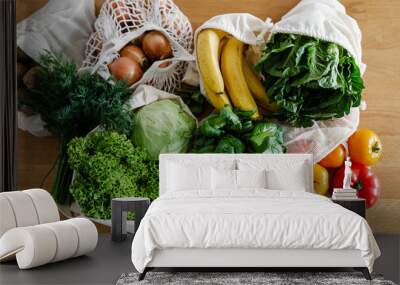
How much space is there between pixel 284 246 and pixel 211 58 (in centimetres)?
229

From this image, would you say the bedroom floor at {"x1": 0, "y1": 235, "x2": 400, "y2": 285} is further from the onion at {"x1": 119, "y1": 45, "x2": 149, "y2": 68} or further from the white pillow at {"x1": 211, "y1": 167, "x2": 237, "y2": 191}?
the onion at {"x1": 119, "y1": 45, "x2": 149, "y2": 68}

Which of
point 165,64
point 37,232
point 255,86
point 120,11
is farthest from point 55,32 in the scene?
point 37,232

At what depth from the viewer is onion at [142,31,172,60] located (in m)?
6.17

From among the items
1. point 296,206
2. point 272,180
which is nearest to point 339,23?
point 272,180

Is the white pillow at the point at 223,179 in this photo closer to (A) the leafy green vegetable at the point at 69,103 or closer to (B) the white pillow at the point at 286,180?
(B) the white pillow at the point at 286,180

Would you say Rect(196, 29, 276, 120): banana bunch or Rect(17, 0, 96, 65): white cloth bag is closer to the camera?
Rect(196, 29, 276, 120): banana bunch

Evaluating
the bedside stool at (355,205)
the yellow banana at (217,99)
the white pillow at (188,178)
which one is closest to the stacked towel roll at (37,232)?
the white pillow at (188,178)

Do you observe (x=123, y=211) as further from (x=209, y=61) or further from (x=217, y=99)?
(x=209, y=61)

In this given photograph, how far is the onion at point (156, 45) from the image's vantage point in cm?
617

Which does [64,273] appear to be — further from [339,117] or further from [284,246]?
[339,117]

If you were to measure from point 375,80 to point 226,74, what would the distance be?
4.78ft

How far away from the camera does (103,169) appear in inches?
230

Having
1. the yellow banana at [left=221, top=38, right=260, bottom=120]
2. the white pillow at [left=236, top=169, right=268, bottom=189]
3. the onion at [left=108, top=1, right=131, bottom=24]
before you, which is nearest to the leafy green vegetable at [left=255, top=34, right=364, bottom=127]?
the yellow banana at [left=221, top=38, right=260, bottom=120]

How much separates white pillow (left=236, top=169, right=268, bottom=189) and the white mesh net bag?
4.11 feet
